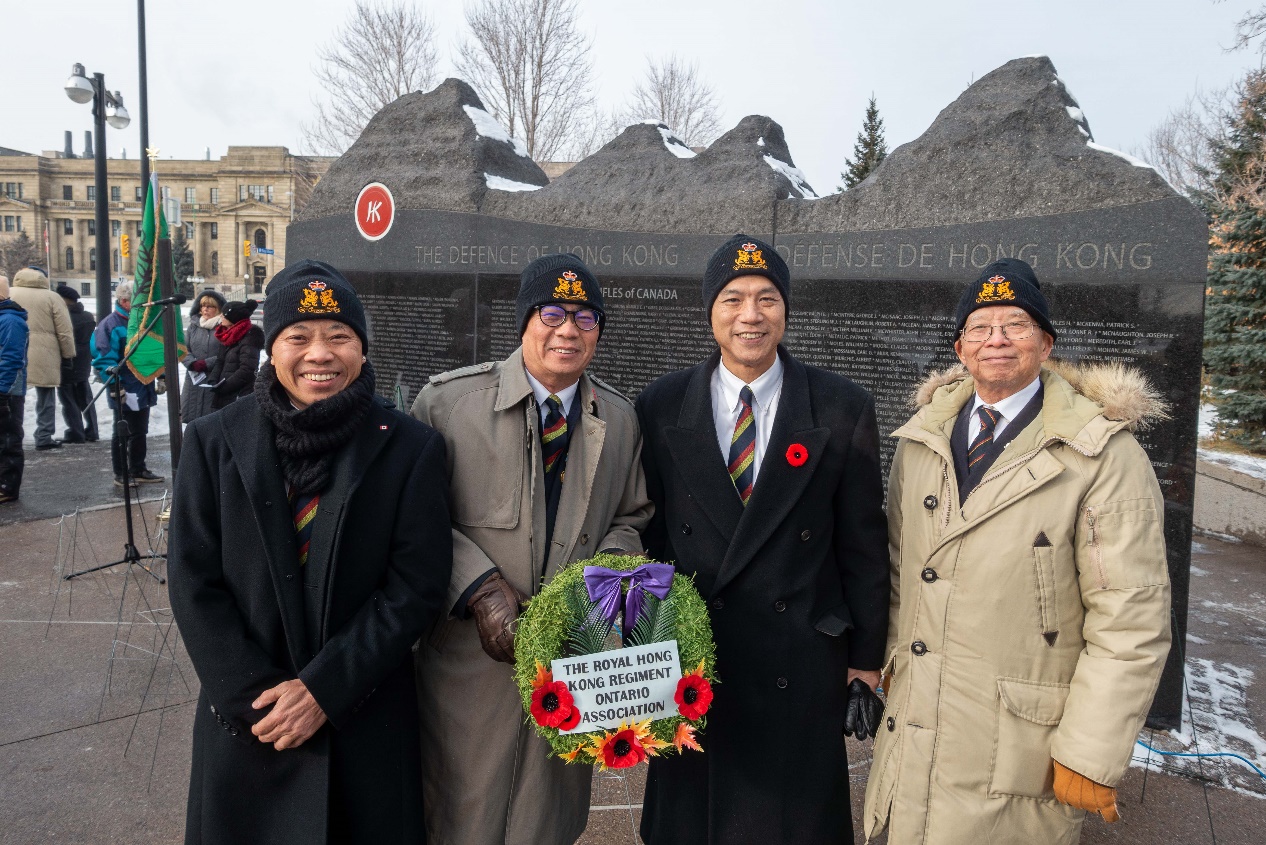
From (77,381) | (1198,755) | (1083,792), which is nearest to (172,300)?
(1083,792)

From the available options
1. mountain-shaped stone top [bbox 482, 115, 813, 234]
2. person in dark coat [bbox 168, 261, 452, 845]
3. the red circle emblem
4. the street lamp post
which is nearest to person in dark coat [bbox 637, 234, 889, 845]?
person in dark coat [bbox 168, 261, 452, 845]

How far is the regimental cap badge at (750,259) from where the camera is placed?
95.4 inches

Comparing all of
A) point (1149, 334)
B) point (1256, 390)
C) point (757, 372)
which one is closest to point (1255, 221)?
point (1256, 390)

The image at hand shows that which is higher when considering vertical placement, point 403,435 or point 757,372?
point 757,372

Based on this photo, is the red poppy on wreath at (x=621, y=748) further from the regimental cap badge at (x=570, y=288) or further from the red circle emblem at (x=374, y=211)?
the red circle emblem at (x=374, y=211)

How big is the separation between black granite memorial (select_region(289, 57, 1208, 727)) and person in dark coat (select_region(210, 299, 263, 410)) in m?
0.96

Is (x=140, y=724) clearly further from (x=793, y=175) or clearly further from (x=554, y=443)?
(x=793, y=175)

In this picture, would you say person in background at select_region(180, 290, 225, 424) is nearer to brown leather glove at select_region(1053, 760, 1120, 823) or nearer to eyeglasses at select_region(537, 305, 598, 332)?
eyeglasses at select_region(537, 305, 598, 332)

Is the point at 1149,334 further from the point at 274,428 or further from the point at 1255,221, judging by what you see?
the point at 1255,221

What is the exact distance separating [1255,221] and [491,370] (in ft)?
31.5

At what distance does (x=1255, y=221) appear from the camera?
8.73 metres

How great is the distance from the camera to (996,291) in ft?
7.37

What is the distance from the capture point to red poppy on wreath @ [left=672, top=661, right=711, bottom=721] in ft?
6.68

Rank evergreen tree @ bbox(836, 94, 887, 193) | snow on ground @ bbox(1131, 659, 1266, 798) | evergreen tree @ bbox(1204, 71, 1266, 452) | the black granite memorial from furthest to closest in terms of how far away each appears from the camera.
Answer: evergreen tree @ bbox(836, 94, 887, 193) → evergreen tree @ bbox(1204, 71, 1266, 452) → the black granite memorial → snow on ground @ bbox(1131, 659, 1266, 798)
